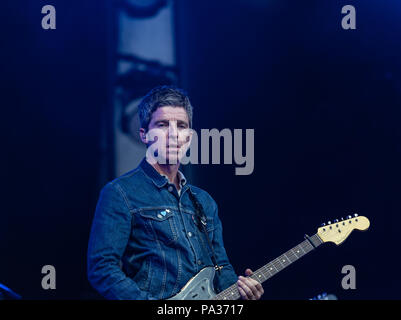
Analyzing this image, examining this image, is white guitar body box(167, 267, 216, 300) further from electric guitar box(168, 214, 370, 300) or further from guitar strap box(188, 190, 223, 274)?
guitar strap box(188, 190, 223, 274)

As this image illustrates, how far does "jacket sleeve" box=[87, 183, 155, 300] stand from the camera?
2311 millimetres

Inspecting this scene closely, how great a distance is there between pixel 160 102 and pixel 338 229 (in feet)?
4.55

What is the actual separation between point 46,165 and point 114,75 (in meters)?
0.87

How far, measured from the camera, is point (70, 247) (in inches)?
131

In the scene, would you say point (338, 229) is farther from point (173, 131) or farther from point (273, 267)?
point (173, 131)

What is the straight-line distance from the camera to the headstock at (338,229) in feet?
9.39

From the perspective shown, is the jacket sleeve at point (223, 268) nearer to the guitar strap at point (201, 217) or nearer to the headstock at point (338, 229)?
the guitar strap at point (201, 217)

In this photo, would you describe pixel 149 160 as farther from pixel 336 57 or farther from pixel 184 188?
pixel 336 57

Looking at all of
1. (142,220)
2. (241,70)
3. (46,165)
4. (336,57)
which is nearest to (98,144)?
(46,165)

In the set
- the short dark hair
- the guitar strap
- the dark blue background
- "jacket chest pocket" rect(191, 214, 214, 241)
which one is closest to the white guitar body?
the guitar strap

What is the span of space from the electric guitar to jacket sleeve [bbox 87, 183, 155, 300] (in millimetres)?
225

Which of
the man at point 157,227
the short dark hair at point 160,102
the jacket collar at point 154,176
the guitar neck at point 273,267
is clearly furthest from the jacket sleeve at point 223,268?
the short dark hair at point 160,102

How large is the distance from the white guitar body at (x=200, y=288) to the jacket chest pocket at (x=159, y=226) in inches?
9.8

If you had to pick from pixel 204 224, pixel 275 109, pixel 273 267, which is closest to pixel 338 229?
pixel 273 267
